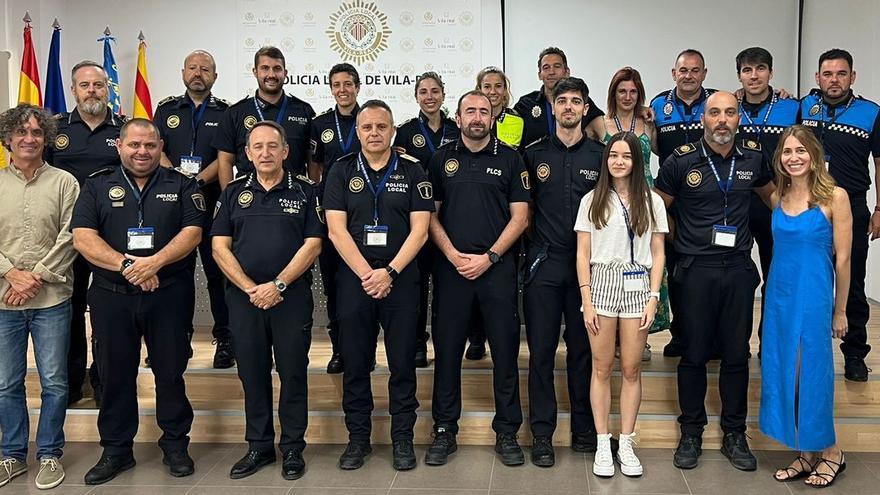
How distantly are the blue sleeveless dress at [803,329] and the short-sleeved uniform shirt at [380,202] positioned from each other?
173cm

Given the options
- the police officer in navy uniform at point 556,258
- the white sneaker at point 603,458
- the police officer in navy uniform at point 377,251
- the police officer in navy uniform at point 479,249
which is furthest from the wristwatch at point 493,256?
the white sneaker at point 603,458

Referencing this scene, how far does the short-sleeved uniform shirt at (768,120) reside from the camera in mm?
4246

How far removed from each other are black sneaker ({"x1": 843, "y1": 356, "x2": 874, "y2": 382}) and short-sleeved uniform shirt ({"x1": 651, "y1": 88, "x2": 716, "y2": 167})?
1.51 m

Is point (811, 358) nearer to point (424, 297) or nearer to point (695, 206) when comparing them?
point (695, 206)

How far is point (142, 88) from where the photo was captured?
7680 millimetres

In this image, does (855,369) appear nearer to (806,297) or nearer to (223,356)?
(806,297)

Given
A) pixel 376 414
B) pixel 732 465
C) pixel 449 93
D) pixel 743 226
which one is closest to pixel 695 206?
pixel 743 226

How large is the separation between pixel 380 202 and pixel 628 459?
179 cm

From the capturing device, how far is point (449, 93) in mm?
7668

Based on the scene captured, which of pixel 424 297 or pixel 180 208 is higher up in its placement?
pixel 180 208

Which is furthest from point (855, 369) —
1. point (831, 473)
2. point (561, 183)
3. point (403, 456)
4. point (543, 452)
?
point (403, 456)

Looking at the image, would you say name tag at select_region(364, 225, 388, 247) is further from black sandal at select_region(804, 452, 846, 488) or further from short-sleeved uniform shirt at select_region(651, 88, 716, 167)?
black sandal at select_region(804, 452, 846, 488)

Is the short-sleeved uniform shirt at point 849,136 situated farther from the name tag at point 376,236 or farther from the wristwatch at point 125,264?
the wristwatch at point 125,264

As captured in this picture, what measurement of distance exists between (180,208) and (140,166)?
27cm
